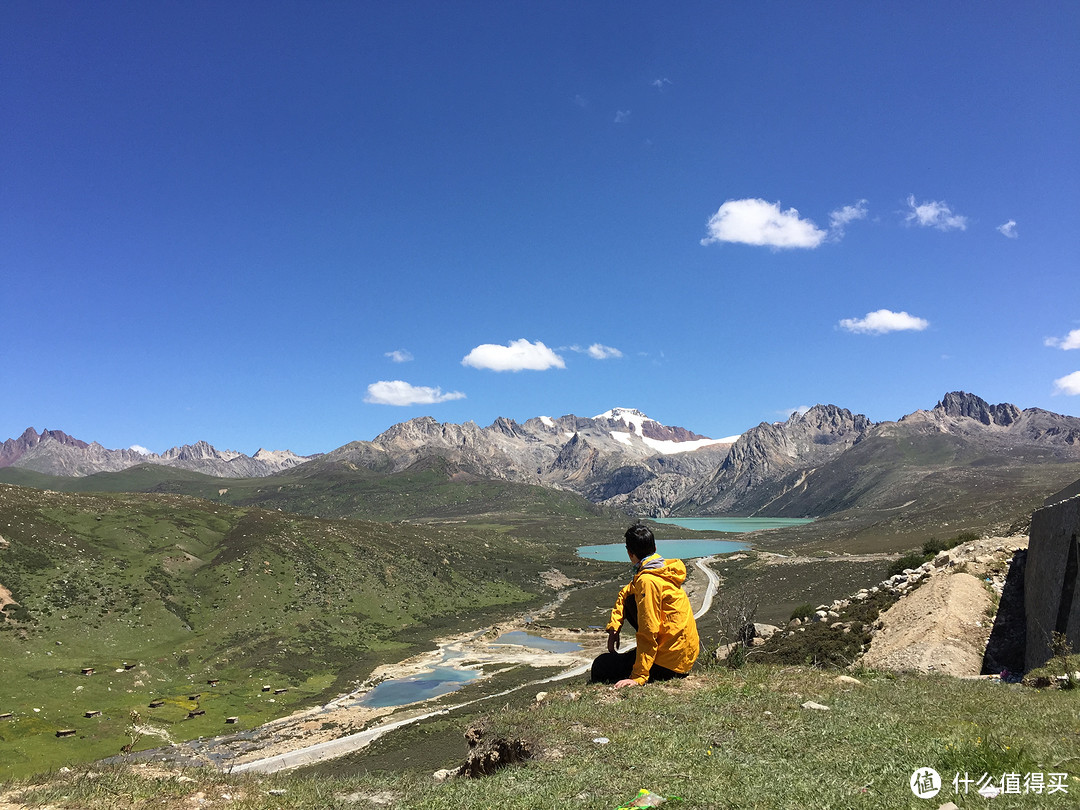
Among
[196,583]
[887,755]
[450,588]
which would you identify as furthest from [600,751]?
[450,588]

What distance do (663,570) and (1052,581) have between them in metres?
24.3

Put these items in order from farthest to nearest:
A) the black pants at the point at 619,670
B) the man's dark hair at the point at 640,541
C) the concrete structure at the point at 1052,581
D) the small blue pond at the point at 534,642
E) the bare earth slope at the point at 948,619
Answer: the small blue pond at the point at 534,642
the bare earth slope at the point at 948,619
the concrete structure at the point at 1052,581
the black pants at the point at 619,670
the man's dark hair at the point at 640,541

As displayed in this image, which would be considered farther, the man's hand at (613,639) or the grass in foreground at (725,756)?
the man's hand at (613,639)

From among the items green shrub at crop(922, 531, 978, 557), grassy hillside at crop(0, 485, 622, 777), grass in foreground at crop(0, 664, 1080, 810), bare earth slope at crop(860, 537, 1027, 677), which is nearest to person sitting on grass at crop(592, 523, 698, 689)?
grass in foreground at crop(0, 664, 1080, 810)

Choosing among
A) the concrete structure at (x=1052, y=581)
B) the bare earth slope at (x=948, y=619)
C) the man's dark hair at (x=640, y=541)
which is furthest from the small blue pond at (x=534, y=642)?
the man's dark hair at (x=640, y=541)

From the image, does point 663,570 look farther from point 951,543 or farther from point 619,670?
point 951,543

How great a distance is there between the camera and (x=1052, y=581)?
2488 cm

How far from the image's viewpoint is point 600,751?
10070 millimetres

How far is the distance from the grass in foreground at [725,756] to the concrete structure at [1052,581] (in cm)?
1218

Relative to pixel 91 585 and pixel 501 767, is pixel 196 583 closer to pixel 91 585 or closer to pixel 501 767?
pixel 91 585

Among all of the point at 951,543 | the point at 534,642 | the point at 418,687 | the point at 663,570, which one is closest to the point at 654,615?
the point at 663,570

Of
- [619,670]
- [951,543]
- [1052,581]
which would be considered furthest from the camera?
[951,543]

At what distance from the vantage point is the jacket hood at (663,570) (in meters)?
11.9

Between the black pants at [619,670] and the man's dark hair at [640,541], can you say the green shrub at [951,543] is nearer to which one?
the black pants at [619,670]
